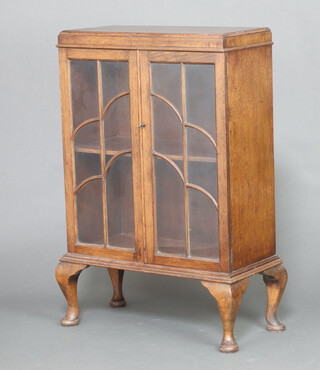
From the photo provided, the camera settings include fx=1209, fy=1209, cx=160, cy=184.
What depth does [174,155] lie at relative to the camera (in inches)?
186

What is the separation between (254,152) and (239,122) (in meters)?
0.17

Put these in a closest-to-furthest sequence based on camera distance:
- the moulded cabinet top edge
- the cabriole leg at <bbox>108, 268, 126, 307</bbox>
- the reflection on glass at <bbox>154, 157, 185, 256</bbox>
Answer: the moulded cabinet top edge
the reflection on glass at <bbox>154, 157, 185, 256</bbox>
the cabriole leg at <bbox>108, 268, 126, 307</bbox>

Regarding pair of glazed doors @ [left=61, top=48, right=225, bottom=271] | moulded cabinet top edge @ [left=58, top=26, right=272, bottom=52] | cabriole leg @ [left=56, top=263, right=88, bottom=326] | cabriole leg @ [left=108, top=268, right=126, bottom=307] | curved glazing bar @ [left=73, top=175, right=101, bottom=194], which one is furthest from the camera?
cabriole leg @ [left=108, top=268, right=126, bottom=307]

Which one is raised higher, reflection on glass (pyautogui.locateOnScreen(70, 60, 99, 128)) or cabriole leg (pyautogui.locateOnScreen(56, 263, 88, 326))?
reflection on glass (pyautogui.locateOnScreen(70, 60, 99, 128))

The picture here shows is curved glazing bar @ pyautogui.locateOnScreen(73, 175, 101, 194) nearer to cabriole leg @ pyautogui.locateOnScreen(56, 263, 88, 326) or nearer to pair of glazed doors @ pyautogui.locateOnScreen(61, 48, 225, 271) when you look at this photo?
pair of glazed doors @ pyautogui.locateOnScreen(61, 48, 225, 271)

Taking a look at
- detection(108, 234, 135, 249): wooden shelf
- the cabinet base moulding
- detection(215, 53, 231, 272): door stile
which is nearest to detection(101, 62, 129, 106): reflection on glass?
detection(215, 53, 231, 272): door stile

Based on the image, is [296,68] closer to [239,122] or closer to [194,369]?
[239,122]

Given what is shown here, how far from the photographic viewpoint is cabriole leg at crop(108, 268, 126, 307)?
17.5 feet

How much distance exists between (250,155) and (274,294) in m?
0.63

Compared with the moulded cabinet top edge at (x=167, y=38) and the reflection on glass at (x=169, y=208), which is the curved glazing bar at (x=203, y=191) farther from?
the moulded cabinet top edge at (x=167, y=38)

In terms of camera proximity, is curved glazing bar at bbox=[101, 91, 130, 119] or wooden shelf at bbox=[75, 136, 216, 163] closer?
wooden shelf at bbox=[75, 136, 216, 163]

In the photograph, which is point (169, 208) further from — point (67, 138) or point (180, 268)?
point (67, 138)

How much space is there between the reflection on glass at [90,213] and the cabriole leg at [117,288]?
1.24ft

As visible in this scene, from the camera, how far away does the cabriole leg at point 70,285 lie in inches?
199
